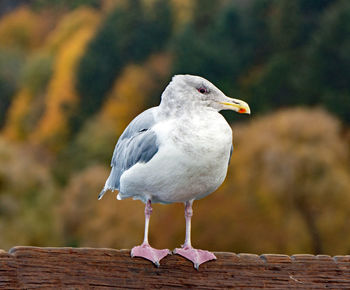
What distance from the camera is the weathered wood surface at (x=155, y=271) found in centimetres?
363

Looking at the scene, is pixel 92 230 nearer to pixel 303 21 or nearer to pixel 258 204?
pixel 258 204

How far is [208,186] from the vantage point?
4.38 m

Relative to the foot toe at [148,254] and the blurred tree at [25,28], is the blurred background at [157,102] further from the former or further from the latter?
the foot toe at [148,254]

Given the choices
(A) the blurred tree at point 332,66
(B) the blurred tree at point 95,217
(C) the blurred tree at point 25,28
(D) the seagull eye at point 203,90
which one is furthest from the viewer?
(C) the blurred tree at point 25,28

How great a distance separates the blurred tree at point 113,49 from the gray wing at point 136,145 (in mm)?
78369

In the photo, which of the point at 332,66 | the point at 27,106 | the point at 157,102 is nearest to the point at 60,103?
the point at 27,106

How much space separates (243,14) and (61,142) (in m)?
21.2

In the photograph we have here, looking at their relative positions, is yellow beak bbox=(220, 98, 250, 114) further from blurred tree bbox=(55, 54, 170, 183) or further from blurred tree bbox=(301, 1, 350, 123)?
blurred tree bbox=(55, 54, 170, 183)

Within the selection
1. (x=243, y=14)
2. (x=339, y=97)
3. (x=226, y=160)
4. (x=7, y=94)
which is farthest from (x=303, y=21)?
(x=226, y=160)

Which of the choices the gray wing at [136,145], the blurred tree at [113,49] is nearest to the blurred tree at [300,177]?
the gray wing at [136,145]

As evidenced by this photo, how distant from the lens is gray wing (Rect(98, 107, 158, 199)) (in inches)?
176

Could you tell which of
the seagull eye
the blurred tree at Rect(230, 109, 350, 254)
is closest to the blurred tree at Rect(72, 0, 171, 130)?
the blurred tree at Rect(230, 109, 350, 254)

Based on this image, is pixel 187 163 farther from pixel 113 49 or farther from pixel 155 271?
pixel 113 49

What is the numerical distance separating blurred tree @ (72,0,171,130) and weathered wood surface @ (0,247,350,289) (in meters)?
79.1
